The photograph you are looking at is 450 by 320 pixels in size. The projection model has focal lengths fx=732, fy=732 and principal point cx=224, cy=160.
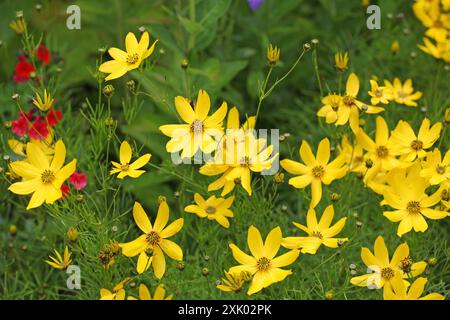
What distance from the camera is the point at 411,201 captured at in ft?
3.60

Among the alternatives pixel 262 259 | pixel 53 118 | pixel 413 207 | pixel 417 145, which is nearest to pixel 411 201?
pixel 413 207

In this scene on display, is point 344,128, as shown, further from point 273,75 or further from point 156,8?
point 156,8

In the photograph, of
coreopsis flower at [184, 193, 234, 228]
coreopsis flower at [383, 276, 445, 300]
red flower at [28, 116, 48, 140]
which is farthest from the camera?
red flower at [28, 116, 48, 140]

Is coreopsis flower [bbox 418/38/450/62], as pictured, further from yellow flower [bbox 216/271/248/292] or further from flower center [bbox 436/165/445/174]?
yellow flower [bbox 216/271/248/292]

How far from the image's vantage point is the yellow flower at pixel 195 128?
1.07 meters

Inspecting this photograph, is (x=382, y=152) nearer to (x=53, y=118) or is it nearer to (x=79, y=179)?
(x=79, y=179)

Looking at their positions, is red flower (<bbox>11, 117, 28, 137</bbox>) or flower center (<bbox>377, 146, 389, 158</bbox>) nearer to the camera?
flower center (<bbox>377, 146, 389, 158</bbox>)

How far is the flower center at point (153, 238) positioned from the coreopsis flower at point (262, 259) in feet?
0.36

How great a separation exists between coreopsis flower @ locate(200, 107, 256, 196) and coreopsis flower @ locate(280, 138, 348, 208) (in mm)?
100

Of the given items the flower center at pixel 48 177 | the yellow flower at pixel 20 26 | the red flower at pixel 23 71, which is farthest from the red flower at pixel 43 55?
the flower center at pixel 48 177

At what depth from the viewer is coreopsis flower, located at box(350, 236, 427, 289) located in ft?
3.37

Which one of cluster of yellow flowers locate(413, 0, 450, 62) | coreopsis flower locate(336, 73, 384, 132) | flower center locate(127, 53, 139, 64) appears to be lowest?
coreopsis flower locate(336, 73, 384, 132)

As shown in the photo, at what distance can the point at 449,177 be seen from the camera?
3.56 feet

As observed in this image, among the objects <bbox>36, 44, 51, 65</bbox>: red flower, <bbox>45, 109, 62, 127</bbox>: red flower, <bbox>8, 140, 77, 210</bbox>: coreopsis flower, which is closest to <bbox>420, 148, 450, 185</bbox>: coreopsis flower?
<bbox>8, 140, 77, 210</bbox>: coreopsis flower
